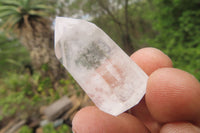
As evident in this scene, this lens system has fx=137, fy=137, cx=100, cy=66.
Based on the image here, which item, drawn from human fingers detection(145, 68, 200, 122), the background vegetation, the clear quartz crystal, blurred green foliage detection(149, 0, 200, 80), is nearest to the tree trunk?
the background vegetation

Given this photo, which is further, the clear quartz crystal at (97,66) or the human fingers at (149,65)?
the human fingers at (149,65)

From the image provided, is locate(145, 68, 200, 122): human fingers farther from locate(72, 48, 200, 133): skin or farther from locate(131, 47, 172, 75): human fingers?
locate(131, 47, 172, 75): human fingers

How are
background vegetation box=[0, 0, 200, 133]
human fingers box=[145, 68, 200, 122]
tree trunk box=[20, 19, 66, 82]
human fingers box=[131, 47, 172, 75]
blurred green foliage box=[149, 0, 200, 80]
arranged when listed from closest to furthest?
human fingers box=[145, 68, 200, 122]
human fingers box=[131, 47, 172, 75]
blurred green foliage box=[149, 0, 200, 80]
background vegetation box=[0, 0, 200, 133]
tree trunk box=[20, 19, 66, 82]

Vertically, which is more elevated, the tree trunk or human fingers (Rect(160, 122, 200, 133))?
human fingers (Rect(160, 122, 200, 133))

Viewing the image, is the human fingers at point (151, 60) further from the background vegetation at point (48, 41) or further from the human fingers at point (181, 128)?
the background vegetation at point (48, 41)

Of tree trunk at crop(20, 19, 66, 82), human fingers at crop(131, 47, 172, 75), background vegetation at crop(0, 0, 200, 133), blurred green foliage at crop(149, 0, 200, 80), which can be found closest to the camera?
human fingers at crop(131, 47, 172, 75)

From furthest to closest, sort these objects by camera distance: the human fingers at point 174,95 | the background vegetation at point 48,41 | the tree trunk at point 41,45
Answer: the tree trunk at point 41,45
the background vegetation at point 48,41
the human fingers at point 174,95

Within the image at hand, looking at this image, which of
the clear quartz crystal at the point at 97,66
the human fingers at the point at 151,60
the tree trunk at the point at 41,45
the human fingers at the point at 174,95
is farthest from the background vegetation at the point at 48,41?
the clear quartz crystal at the point at 97,66
